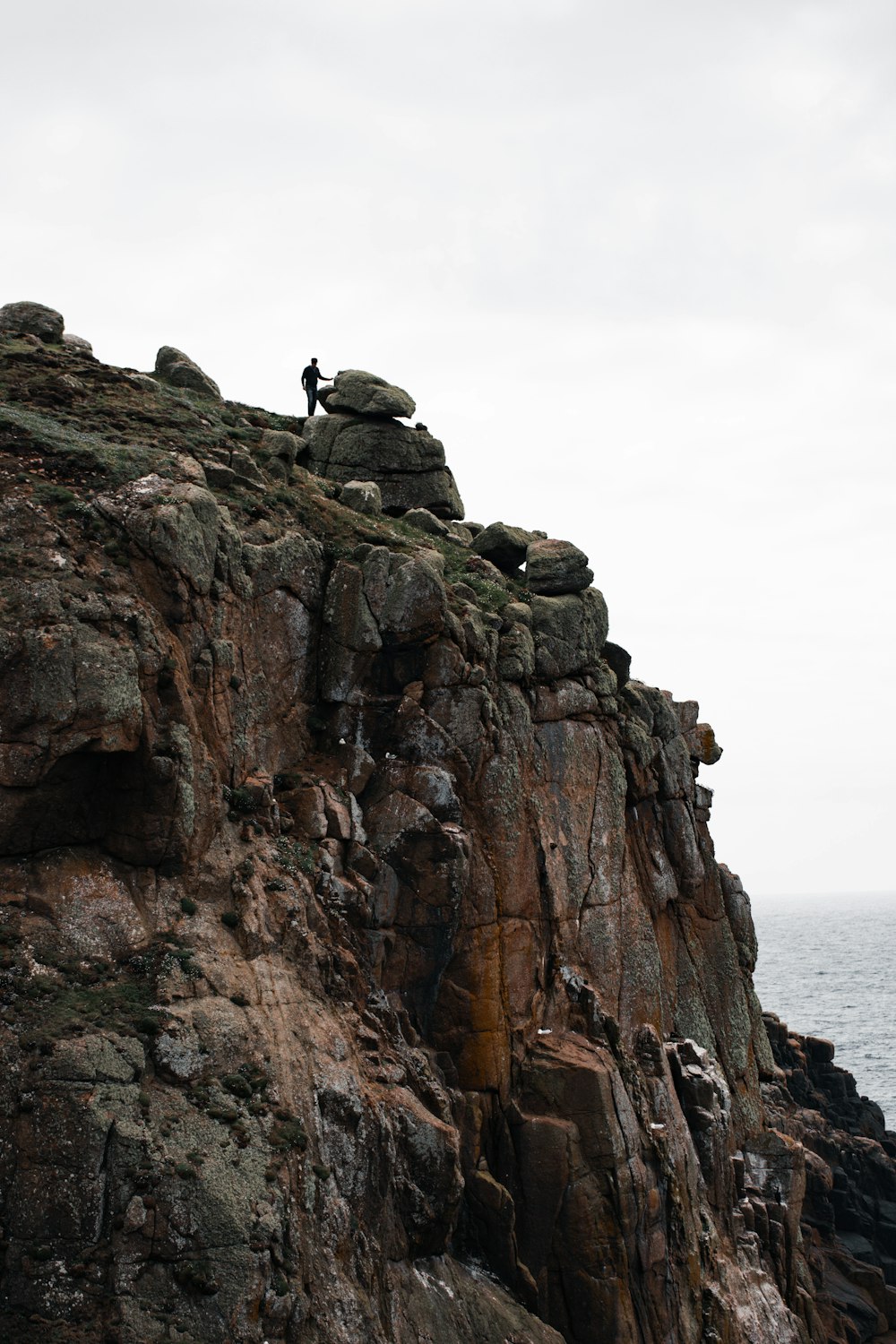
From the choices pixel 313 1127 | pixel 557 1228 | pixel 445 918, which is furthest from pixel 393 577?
pixel 557 1228

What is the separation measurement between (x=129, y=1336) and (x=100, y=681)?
12110 millimetres

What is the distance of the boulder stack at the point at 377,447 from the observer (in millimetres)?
42312

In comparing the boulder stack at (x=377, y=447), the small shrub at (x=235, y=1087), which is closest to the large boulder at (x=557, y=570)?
the boulder stack at (x=377, y=447)

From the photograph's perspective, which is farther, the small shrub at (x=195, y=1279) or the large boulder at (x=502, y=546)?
the large boulder at (x=502, y=546)

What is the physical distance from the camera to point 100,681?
24594mm

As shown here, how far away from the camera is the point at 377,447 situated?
1672 inches

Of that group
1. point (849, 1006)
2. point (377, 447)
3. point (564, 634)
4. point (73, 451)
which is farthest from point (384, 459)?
point (849, 1006)

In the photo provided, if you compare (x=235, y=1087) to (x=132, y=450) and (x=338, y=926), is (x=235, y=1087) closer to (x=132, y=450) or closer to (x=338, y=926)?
(x=338, y=926)

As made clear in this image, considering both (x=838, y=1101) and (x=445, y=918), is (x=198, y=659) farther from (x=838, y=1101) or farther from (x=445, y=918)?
(x=838, y=1101)

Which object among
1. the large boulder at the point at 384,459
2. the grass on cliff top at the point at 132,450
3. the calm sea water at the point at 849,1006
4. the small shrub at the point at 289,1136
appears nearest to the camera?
the small shrub at the point at 289,1136

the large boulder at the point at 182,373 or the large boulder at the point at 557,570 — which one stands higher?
the large boulder at the point at 182,373

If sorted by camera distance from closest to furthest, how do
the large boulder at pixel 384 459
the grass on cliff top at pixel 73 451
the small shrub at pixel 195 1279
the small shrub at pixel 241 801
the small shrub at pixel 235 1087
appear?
the small shrub at pixel 195 1279, the small shrub at pixel 235 1087, the small shrub at pixel 241 801, the grass on cliff top at pixel 73 451, the large boulder at pixel 384 459

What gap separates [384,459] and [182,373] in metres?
7.61

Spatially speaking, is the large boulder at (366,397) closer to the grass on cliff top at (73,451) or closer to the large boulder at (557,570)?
the large boulder at (557,570)
